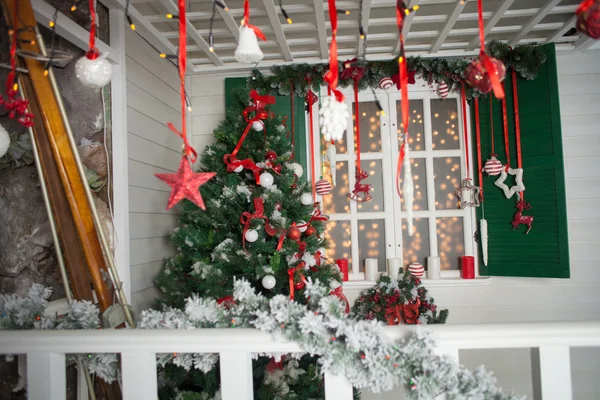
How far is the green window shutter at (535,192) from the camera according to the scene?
263 centimetres

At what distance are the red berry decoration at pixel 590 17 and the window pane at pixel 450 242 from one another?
2191 millimetres

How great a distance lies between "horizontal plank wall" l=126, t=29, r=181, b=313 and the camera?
2.13 m

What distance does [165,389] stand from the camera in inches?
75.6

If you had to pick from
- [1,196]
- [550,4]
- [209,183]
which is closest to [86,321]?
[1,196]

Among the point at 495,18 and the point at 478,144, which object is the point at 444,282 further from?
the point at 495,18

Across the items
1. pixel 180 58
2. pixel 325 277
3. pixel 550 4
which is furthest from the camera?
pixel 325 277

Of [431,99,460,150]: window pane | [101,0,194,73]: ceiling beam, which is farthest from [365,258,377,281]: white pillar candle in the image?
[101,0,194,73]: ceiling beam

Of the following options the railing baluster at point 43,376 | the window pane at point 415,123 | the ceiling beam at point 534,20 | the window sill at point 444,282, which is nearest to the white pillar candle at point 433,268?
the window sill at point 444,282

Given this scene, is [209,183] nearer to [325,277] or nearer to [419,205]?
[325,277]

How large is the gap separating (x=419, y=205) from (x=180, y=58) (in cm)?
232

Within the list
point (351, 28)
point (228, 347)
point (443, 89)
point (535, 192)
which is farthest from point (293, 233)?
point (535, 192)

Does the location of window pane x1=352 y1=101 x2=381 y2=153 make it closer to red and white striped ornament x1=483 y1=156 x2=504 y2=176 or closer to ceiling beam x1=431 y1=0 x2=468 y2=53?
ceiling beam x1=431 y1=0 x2=468 y2=53

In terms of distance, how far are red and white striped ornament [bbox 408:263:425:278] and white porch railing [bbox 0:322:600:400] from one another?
178 centimetres

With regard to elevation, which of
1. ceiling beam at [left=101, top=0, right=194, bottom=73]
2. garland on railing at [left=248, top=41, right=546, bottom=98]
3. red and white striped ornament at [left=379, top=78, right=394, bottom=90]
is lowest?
red and white striped ornament at [left=379, top=78, right=394, bottom=90]
